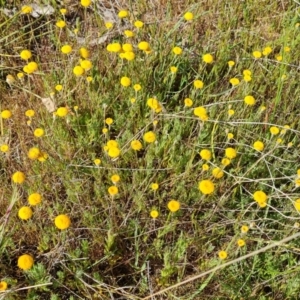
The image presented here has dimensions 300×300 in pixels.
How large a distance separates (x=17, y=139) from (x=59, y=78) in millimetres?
479

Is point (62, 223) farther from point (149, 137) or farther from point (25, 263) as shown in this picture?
point (149, 137)

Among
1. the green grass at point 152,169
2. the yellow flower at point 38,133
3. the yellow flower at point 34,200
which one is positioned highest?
the yellow flower at point 38,133

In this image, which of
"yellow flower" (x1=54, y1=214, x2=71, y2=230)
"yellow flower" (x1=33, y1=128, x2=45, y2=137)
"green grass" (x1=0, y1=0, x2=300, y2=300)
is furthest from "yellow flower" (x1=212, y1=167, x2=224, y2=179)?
"yellow flower" (x1=33, y1=128, x2=45, y2=137)

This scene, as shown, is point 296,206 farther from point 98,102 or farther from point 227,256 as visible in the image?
point 98,102

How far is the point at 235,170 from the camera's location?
7.04ft

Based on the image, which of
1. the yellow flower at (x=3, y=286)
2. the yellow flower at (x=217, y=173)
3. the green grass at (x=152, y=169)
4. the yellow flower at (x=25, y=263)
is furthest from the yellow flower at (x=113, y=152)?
the yellow flower at (x=3, y=286)

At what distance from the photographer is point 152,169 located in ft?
6.54

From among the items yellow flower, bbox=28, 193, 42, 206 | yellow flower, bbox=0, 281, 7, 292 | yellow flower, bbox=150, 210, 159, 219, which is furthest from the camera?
yellow flower, bbox=150, 210, 159, 219

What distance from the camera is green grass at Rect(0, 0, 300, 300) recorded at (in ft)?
6.21

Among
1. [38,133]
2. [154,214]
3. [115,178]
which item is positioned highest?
[38,133]

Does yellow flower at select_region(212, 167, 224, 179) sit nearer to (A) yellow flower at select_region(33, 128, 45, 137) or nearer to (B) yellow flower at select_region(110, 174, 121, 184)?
(B) yellow flower at select_region(110, 174, 121, 184)

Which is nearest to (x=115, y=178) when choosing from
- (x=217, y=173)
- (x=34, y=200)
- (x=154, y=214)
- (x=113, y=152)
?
(x=113, y=152)

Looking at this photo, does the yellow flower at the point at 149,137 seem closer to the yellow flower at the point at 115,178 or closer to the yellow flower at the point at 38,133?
the yellow flower at the point at 115,178

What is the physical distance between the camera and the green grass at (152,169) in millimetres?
1893
